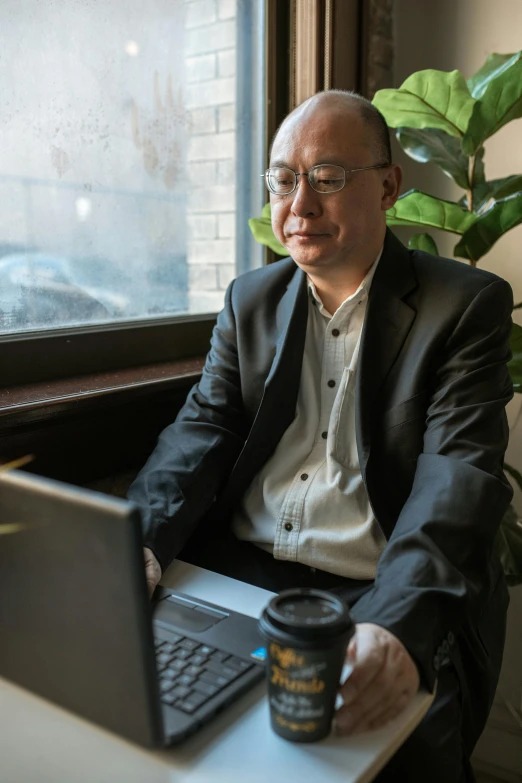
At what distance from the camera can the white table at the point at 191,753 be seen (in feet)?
2.42

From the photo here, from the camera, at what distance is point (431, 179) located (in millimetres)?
2363

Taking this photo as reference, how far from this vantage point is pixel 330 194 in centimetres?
153

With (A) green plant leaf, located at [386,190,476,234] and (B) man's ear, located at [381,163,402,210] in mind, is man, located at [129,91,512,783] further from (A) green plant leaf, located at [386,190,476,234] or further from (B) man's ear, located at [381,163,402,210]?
(A) green plant leaf, located at [386,190,476,234]

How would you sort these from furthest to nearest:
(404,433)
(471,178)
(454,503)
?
1. (471,178)
2. (404,433)
3. (454,503)

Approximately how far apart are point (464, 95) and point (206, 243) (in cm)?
83

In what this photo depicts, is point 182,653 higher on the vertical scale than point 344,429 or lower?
lower

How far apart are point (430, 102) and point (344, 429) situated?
84 centimetres

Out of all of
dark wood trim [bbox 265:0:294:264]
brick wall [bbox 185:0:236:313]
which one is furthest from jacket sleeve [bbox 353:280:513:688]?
dark wood trim [bbox 265:0:294:264]

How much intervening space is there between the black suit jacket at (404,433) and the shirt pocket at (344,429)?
0.19ft

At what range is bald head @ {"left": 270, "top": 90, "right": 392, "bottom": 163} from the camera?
5.02 ft

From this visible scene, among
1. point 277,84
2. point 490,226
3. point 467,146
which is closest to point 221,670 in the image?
point 490,226

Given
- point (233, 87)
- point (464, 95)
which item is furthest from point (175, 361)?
point (464, 95)

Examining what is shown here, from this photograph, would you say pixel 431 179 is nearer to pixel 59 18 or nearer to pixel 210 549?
pixel 59 18

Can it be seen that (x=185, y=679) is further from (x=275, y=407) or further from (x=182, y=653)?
(x=275, y=407)
